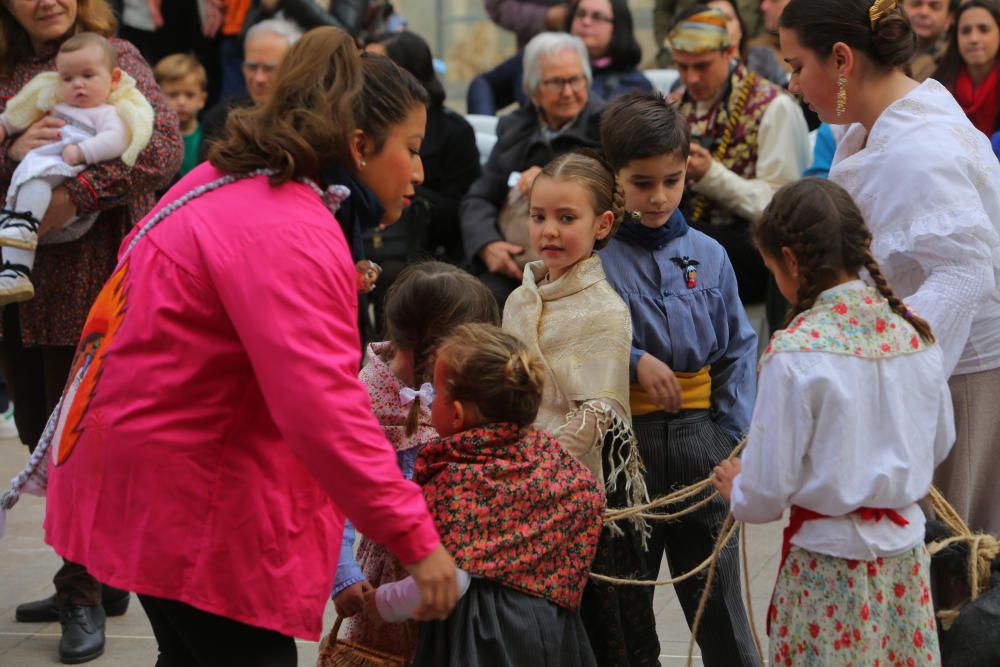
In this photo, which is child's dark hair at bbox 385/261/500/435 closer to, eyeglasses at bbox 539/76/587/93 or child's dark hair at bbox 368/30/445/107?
eyeglasses at bbox 539/76/587/93

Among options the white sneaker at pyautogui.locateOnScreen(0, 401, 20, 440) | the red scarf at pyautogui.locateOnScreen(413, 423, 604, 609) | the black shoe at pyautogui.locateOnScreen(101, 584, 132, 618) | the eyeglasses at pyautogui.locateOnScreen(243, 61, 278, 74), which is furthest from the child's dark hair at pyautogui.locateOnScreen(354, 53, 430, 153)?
the white sneaker at pyautogui.locateOnScreen(0, 401, 20, 440)

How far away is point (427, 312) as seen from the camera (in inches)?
127

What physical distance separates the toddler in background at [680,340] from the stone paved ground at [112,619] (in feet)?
2.29

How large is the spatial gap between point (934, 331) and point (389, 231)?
407 centimetres

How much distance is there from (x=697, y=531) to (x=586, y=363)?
606mm

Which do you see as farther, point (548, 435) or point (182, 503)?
point (548, 435)

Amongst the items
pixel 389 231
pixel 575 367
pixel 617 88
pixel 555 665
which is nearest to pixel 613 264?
pixel 575 367

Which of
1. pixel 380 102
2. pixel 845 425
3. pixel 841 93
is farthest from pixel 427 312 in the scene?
pixel 841 93

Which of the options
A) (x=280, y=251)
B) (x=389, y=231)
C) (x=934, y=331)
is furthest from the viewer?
(x=389, y=231)

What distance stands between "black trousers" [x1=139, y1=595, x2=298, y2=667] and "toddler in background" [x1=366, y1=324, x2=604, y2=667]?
0.88 feet

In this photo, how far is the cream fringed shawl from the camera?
3.29 metres

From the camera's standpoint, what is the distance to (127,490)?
260cm

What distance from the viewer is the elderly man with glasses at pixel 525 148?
6289 mm

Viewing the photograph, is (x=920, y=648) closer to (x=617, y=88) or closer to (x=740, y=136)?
(x=740, y=136)
